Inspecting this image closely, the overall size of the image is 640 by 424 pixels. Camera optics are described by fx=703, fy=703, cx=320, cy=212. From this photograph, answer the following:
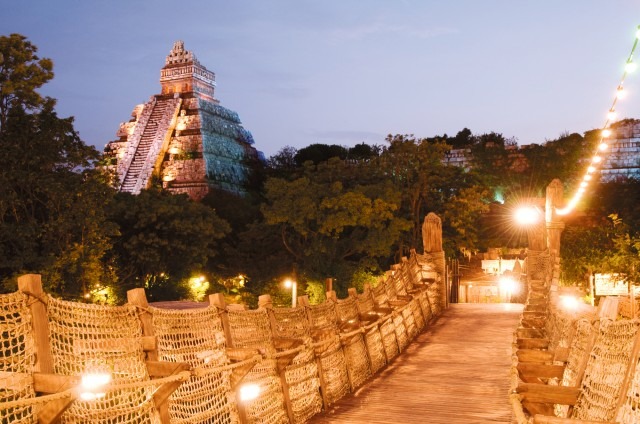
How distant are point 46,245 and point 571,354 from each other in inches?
736

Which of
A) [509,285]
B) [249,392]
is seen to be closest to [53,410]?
[249,392]

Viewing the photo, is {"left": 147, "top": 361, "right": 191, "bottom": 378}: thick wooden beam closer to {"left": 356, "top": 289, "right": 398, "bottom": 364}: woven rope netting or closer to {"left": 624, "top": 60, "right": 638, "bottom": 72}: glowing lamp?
{"left": 356, "top": 289, "right": 398, "bottom": 364}: woven rope netting

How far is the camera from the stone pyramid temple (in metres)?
53.3

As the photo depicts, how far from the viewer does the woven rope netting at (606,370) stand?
4.73m

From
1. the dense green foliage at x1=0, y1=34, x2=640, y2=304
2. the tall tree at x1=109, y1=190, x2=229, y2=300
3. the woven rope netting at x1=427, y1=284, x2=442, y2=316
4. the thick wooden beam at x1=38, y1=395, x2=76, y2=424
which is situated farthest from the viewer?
the tall tree at x1=109, y1=190, x2=229, y2=300

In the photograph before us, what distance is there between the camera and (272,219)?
104 feet

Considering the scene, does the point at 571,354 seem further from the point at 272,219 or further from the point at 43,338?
the point at 272,219

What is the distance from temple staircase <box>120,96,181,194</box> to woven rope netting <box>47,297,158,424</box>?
49.6 metres

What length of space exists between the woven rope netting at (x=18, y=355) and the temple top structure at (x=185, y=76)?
61202 millimetres

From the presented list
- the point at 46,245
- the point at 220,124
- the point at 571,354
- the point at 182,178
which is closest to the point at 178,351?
the point at 571,354

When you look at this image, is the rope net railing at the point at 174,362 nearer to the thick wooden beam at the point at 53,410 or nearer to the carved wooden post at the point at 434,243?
the thick wooden beam at the point at 53,410

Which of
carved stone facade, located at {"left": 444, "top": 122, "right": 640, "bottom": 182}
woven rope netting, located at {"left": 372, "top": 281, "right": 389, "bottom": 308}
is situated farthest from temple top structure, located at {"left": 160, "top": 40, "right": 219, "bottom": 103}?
woven rope netting, located at {"left": 372, "top": 281, "right": 389, "bottom": 308}

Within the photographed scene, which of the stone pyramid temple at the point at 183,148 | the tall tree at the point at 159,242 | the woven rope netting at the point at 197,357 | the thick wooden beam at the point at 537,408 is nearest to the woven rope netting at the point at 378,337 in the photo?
the woven rope netting at the point at 197,357

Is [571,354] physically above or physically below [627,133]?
below
